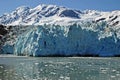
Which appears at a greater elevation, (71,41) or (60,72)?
(71,41)

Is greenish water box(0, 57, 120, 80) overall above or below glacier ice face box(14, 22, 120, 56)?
below

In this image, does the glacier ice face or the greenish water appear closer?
the greenish water

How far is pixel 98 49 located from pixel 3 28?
35.0 meters

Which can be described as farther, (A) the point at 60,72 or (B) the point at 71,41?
(B) the point at 71,41

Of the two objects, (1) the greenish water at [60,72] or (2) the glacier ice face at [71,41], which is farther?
(2) the glacier ice face at [71,41]

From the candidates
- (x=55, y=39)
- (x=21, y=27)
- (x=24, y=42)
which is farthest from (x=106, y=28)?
(x=21, y=27)

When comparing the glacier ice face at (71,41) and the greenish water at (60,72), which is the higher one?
the glacier ice face at (71,41)

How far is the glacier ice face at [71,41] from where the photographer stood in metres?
61.0

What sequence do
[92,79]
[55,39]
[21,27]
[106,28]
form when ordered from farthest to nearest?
[21,27]
[106,28]
[55,39]
[92,79]

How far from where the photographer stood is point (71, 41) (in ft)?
202

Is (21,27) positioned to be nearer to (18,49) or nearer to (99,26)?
→ (18,49)

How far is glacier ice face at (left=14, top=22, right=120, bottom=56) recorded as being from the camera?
61.0 metres

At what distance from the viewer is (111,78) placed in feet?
89.9

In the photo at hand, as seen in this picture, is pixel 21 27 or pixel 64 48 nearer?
pixel 64 48
